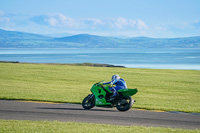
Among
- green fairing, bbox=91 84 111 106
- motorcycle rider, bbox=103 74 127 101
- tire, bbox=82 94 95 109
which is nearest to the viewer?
motorcycle rider, bbox=103 74 127 101

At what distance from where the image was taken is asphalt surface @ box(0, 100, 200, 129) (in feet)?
37.9

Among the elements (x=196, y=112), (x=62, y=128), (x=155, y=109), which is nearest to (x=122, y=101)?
(x=155, y=109)

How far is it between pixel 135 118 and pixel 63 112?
3216 millimetres

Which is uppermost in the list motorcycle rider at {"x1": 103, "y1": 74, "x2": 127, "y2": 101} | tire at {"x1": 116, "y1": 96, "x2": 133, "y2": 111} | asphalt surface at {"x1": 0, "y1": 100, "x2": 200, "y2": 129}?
motorcycle rider at {"x1": 103, "y1": 74, "x2": 127, "y2": 101}

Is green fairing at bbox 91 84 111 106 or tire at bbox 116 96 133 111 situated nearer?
tire at bbox 116 96 133 111

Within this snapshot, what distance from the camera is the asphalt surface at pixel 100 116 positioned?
11.5 m

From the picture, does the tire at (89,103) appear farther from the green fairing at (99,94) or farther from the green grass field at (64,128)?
the green grass field at (64,128)

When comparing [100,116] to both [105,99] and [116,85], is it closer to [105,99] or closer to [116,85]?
[105,99]

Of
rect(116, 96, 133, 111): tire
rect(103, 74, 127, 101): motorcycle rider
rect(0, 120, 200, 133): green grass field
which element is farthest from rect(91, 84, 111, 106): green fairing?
rect(0, 120, 200, 133): green grass field

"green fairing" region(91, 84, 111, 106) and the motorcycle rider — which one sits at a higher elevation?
the motorcycle rider

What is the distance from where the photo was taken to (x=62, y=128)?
31.7ft

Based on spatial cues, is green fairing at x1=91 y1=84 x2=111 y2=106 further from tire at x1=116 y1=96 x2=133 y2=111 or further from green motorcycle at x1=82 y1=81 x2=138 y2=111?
tire at x1=116 y1=96 x2=133 y2=111

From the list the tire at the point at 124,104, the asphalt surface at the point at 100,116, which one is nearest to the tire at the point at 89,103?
the asphalt surface at the point at 100,116

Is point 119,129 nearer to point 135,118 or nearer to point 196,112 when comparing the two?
point 135,118
